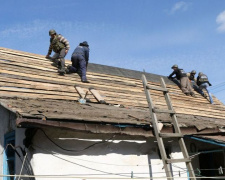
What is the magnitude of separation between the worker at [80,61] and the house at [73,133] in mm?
289

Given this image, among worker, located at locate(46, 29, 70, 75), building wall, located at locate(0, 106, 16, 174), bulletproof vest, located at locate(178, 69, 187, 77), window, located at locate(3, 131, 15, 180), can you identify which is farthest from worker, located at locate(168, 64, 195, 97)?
window, located at locate(3, 131, 15, 180)

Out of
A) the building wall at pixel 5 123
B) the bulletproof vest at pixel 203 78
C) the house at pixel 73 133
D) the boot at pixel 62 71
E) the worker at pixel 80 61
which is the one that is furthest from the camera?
the bulletproof vest at pixel 203 78

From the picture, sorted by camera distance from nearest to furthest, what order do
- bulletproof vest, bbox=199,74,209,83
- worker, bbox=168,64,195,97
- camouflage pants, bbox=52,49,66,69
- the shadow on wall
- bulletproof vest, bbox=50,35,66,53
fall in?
the shadow on wall < camouflage pants, bbox=52,49,66,69 < bulletproof vest, bbox=50,35,66,53 < worker, bbox=168,64,195,97 < bulletproof vest, bbox=199,74,209,83

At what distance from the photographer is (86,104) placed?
324 inches

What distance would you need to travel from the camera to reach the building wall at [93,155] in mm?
6109

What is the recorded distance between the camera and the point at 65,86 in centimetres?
920

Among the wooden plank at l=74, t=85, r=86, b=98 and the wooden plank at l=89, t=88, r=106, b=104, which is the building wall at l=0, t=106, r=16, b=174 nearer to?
the wooden plank at l=74, t=85, r=86, b=98

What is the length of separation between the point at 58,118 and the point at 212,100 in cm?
997

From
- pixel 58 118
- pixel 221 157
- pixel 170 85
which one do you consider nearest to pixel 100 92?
pixel 58 118

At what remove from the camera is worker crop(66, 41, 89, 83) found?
34.3 ft

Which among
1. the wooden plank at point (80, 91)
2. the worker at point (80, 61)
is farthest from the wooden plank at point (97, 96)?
the worker at point (80, 61)

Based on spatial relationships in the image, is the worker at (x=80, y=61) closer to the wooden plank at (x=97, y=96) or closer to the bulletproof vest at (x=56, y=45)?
the bulletproof vest at (x=56, y=45)

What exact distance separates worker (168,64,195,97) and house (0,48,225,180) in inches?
158

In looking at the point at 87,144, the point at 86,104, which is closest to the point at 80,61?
the point at 86,104
